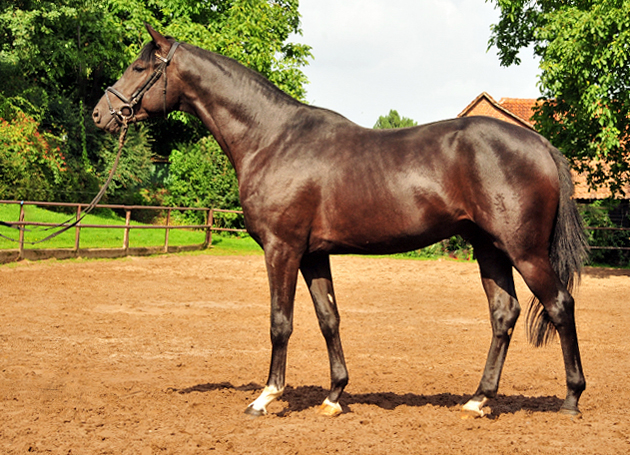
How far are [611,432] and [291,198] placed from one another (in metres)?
2.50

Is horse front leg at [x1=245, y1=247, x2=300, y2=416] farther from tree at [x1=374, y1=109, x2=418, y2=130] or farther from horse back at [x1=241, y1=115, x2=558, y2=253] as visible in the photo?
tree at [x1=374, y1=109, x2=418, y2=130]

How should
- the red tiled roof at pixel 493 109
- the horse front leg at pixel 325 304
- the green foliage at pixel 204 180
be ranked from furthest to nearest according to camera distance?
the red tiled roof at pixel 493 109
the green foliage at pixel 204 180
the horse front leg at pixel 325 304

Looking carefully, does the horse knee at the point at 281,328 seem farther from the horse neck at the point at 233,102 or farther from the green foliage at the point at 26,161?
the green foliage at the point at 26,161

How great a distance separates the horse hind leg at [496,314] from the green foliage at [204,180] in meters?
18.6

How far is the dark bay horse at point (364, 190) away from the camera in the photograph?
387cm

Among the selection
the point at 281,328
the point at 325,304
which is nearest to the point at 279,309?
the point at 281,328

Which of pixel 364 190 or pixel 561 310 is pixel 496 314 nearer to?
pixel 561 310

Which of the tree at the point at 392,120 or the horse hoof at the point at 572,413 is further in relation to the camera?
the tree at the point at 392,120

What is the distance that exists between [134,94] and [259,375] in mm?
2601

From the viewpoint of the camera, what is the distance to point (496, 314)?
14.2ft

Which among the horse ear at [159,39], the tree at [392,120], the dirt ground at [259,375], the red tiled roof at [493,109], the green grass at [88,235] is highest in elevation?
the tree at [392,120]

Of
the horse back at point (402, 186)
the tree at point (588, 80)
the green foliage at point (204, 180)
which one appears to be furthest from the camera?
the green foliage at point (204, 180)

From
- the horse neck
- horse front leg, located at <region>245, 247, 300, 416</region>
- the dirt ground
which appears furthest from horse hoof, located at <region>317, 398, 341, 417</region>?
the horse neck

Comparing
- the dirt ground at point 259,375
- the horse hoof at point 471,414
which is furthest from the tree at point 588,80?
the horse hoof at point 471,414
